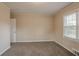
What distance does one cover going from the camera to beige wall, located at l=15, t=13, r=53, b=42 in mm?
8094

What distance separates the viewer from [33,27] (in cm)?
823

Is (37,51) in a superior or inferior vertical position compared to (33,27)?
inferior

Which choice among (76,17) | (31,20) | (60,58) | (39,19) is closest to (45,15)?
(39,19)

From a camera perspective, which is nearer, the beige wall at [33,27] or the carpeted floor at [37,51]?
the carpeted floor at [37,51]

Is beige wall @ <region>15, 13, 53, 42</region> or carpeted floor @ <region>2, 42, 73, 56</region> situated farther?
beige wall @ <region>15, 13, 53, 42</region>

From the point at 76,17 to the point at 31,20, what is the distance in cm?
447

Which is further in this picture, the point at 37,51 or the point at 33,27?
the point at 33,27

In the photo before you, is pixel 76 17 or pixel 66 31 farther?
pixel 66 31

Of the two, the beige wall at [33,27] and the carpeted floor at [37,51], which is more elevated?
the beige wall at [33,27]

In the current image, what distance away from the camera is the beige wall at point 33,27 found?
8094 millimetres

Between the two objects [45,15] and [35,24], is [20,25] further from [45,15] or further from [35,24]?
[45,15]

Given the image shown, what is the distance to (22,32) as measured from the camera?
813cm

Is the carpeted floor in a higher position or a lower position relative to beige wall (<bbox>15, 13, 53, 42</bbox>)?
lower

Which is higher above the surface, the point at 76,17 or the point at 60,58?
the point at 76,17
